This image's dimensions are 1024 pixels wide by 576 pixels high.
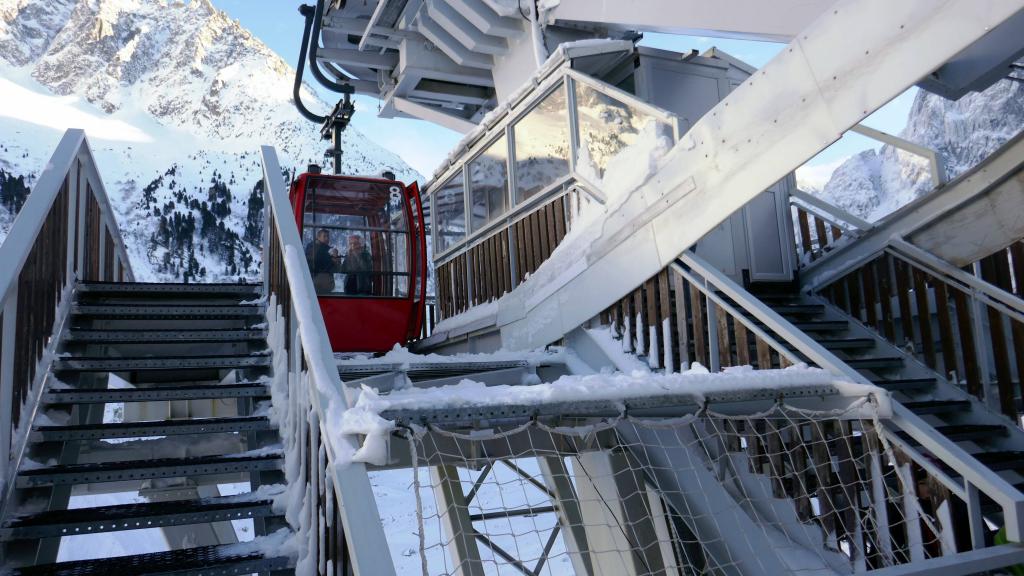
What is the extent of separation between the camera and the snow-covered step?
2404 mm

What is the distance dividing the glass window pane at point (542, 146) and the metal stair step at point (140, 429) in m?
3.58

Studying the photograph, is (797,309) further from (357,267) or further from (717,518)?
(357,267)

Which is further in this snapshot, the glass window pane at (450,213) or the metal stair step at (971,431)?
the glass window pane at (450,213)

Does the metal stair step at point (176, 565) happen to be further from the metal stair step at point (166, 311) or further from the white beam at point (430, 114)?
the white beam at point (430, 114)

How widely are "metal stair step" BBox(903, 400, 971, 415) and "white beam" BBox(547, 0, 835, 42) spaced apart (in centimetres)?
236

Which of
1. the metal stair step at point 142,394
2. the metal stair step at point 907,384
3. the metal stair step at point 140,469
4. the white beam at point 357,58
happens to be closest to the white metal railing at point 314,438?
the metal stair step at point 140,469

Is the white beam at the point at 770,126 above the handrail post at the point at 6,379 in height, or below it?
above

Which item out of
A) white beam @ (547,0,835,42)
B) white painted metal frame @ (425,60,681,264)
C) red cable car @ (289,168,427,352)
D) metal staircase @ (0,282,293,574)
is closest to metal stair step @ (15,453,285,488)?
metal staircase @ (0,282,293,574)

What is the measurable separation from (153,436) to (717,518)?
294 centimetres

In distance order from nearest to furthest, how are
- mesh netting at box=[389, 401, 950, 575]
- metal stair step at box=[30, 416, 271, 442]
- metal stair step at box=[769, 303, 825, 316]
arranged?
metal stair step at box=[30, 416, 271, 442], mesh netting at box=[389, 401, 950, 575], metal stair step at box=[769, 303, 825, 316]

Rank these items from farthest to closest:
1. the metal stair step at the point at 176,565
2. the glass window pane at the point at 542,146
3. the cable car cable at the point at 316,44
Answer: the cable car cable at the point at 316,44, the glass window pane at the point at 542,146, the metal stair step at the point at 176,565

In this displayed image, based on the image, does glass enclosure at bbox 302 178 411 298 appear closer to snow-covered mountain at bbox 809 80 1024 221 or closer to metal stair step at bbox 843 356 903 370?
metal stair step at bbox 843 356 903 370

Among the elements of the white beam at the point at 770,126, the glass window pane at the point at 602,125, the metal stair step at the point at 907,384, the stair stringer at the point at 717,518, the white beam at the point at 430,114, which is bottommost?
the stair stringer at the point at 717,518

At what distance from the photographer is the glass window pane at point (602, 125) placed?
5.29 meters
